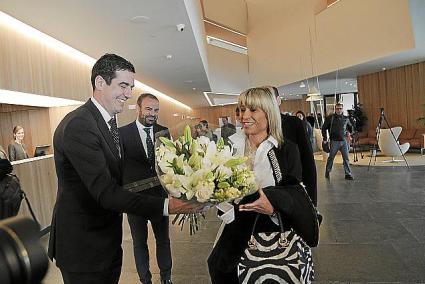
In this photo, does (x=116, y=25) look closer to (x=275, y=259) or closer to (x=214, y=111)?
(x=275, y=259)

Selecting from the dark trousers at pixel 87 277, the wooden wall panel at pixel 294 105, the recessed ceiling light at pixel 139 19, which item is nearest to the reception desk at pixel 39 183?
the recessed ceiling light at pixel 139 19

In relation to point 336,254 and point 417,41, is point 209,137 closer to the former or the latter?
point 336,254

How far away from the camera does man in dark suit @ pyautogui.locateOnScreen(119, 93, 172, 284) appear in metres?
3.10

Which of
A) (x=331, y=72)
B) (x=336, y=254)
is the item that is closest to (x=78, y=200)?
(x=336, y=254)

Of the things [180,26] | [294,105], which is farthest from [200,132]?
[294,105]

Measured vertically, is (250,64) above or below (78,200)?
above

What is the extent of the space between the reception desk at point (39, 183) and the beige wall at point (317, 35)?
32.0 feet

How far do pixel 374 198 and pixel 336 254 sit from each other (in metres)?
3.16

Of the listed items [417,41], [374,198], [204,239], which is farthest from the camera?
[417,41]

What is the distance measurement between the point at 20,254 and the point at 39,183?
568 cm

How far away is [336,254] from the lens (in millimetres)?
4094

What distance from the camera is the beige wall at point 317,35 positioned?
37.9 feet

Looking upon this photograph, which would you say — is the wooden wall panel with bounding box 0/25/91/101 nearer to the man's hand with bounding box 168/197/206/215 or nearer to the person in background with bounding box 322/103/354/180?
the man's hand with bounding box 168/197/206/215

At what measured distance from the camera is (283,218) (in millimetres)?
1896
